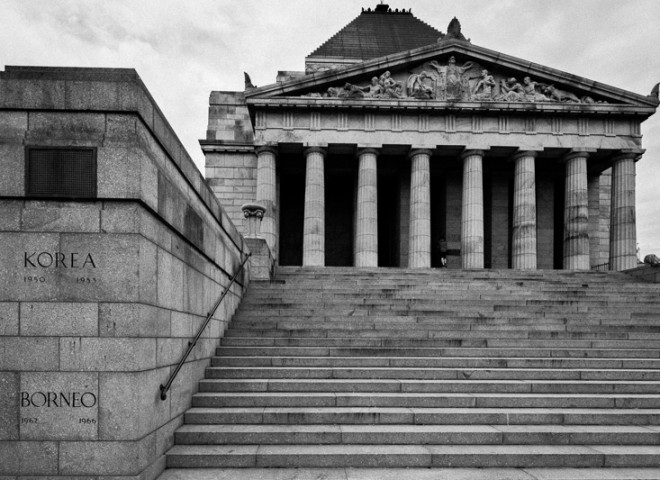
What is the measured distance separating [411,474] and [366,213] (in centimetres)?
1751

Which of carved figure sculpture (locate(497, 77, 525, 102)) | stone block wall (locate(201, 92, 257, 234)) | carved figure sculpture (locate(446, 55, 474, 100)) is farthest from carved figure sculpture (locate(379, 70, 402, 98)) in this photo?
stone block wall (locate(201, 92, 257, 234))

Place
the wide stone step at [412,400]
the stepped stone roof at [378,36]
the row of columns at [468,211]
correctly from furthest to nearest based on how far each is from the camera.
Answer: the stepped stone roof at [378,36]
the row of columns at [468,211]
the wide stone step at [412,400]

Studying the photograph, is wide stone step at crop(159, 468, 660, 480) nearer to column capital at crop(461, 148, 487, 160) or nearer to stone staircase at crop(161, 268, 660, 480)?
stone staircase at crop(161, 268, 660, 480)

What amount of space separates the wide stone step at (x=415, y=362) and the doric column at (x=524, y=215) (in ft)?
48.8

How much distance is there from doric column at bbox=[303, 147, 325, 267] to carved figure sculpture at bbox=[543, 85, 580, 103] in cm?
1242

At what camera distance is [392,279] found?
1562 cm

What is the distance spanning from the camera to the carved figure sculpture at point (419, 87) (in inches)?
914

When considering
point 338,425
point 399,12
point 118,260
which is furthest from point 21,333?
point 399,12

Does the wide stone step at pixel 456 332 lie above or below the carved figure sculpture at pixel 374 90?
below

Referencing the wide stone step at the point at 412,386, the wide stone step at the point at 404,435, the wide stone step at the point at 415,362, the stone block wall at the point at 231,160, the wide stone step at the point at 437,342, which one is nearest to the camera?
the wide stone step at the point at 404,435

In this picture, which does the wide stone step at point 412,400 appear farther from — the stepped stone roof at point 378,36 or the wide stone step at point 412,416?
the stepped stone roof at point 378,36

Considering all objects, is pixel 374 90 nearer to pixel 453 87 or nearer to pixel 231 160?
pixel 453 87

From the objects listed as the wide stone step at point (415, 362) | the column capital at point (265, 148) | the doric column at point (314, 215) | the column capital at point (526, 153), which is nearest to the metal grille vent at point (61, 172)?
the wide stone step at point (415, 362)

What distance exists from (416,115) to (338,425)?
19521 millimetres
